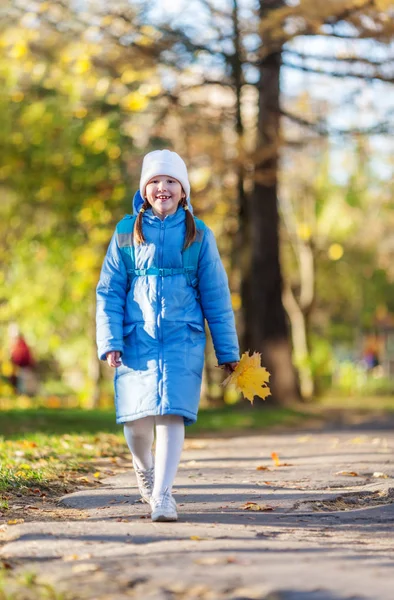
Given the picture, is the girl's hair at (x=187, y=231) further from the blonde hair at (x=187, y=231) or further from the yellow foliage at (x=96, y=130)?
the yellow foliage at (x=96, y=130)

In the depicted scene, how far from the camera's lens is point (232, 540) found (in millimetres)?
4887

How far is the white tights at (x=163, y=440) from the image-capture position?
18.7 feet

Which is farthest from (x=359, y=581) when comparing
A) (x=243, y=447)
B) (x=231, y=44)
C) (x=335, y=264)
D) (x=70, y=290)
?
(x=335, y=264)

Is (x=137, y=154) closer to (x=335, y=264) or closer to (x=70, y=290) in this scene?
(x=70, y=290)

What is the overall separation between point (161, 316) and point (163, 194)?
68cm

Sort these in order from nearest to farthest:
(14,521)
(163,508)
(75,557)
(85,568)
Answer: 1. (85,568)
2. (75,557)
3. (163,508)
4. (14,521)

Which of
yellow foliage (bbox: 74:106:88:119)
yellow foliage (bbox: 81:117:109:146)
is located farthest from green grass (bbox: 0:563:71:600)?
yellow foliage (bbox: 74:106:88:119)

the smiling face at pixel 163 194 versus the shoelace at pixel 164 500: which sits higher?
the smiling face at pixel 163 194

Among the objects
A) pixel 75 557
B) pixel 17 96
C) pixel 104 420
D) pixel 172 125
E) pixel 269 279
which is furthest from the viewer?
pixel 172 125

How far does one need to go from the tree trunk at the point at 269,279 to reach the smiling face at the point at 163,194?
12.3 m

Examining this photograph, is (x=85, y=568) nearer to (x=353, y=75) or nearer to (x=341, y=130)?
(x=353, y=75)

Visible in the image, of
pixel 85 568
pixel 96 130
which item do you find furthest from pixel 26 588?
pixel 96 130

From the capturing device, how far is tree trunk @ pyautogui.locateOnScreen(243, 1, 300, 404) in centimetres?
1859

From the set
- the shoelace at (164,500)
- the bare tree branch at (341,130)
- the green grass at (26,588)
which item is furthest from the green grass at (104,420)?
the green grass at (26,588)
